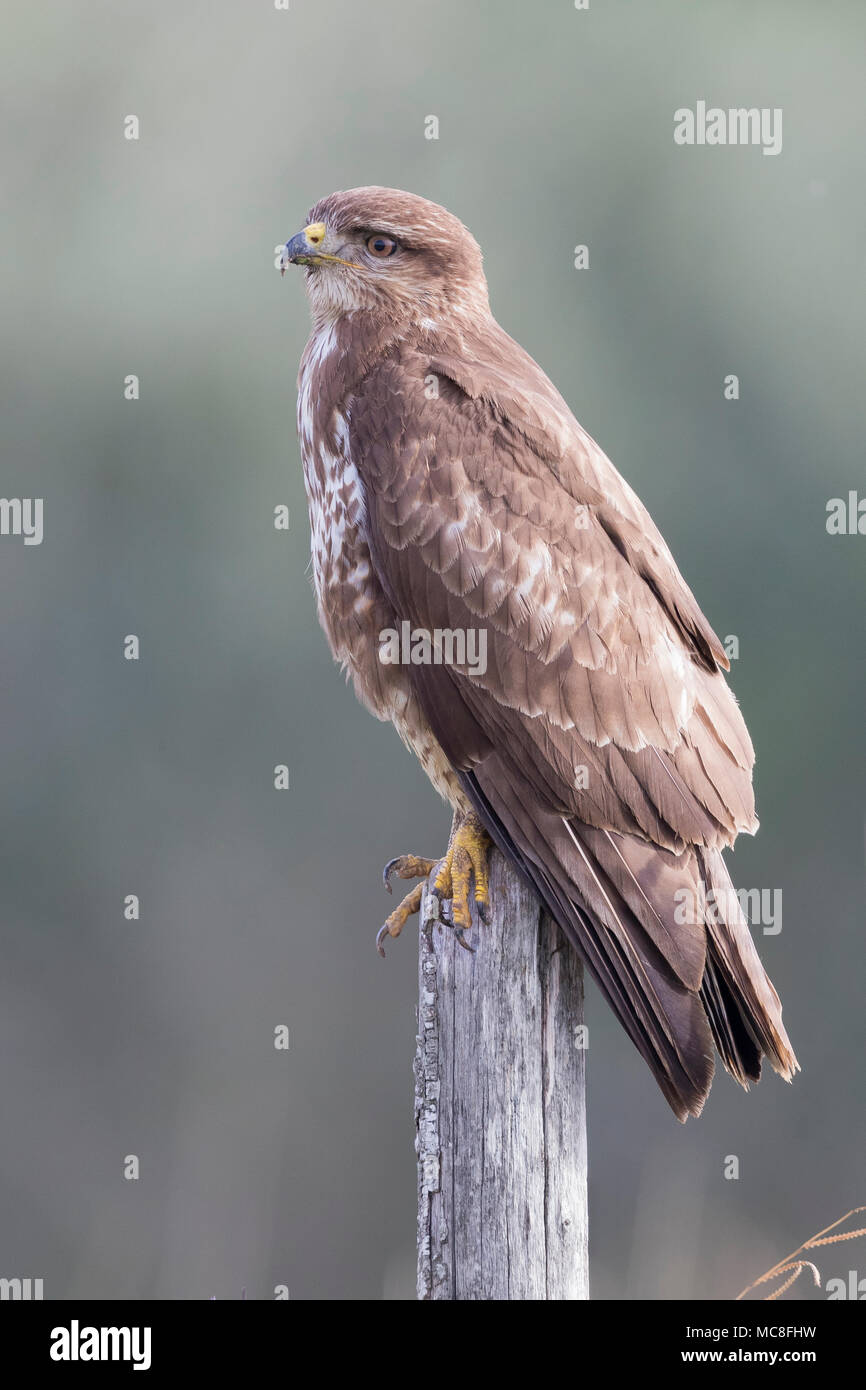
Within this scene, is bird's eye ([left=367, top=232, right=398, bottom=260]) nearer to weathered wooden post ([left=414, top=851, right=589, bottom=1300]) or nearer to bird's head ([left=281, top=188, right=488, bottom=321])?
bird's head ([left=281, top=188, right=488, bottom=321])

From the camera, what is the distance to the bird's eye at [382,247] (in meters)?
4.33

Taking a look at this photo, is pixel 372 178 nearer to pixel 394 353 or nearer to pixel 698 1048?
pixel 394 353

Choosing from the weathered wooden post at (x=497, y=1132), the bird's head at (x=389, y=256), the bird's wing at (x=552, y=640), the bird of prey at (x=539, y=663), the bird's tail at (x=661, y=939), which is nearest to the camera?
the weathered wooden post at (x=497, y=1132)

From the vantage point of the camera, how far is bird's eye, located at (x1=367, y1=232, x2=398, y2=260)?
433 cm

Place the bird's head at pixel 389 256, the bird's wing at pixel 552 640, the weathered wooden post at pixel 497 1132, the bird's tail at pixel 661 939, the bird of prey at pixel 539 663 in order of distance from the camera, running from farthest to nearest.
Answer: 1. the bird's head at pixel 389 256
2. the bird's wing at pixel 552 640
3. the bird of prey at pixel 539 663
4. the bird's tail at pixel 661 939
5. the weathered wooden post at pixel 497 1132

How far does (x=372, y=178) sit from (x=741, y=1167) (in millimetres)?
6770

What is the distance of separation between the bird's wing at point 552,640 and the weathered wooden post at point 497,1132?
27 centimetres

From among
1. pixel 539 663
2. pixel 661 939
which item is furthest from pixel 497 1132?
pixel 539 663

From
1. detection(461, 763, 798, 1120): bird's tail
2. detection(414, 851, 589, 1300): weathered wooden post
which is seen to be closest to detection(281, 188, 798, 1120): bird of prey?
detection(461, 763, 798, 1120): bird's tail

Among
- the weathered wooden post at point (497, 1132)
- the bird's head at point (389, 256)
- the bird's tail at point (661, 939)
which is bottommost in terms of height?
the weathered wooden post at point (497, 1132)

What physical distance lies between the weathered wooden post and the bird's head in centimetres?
186

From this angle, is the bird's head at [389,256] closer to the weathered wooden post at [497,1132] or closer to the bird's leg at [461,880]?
the bird's leg at [461,880]

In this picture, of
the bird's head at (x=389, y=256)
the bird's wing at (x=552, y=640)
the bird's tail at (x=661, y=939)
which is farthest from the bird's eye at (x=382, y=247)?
the bird's tail at (x=661, y=939)

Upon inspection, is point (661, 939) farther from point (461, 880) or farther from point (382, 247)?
point (382, 247)
